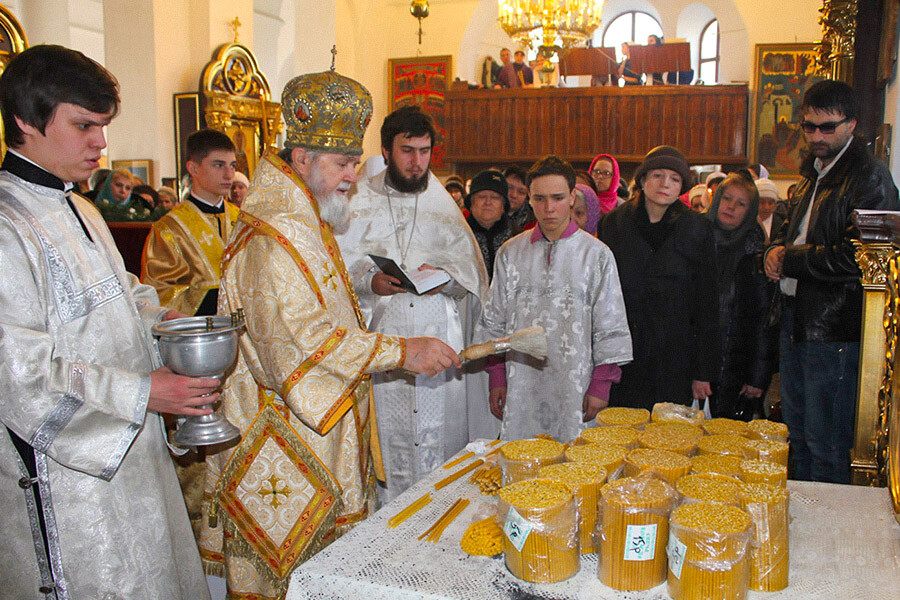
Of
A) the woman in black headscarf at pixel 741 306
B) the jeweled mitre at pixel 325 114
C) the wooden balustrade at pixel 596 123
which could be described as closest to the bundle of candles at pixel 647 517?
the jeweled mitre at pixel 325 114

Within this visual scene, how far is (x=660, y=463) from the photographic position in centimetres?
168

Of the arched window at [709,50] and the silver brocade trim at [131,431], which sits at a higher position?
the arched window at [709,50]

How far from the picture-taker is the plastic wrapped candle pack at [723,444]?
1804 millimetres

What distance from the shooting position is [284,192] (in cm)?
231

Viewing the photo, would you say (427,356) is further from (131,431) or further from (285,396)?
(131,431)

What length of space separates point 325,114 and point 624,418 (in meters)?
1.30

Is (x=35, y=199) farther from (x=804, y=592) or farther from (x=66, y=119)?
(x=804, y=592)

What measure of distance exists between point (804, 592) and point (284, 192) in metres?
1.72

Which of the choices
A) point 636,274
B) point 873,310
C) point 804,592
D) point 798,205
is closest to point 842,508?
point 804,592

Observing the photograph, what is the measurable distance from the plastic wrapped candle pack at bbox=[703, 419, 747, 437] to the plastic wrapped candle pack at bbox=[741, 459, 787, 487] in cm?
27

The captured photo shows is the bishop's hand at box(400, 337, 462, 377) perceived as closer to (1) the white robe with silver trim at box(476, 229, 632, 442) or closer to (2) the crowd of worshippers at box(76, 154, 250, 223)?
(1) the white robe with silver trim at box(476, 229, 632, 442)

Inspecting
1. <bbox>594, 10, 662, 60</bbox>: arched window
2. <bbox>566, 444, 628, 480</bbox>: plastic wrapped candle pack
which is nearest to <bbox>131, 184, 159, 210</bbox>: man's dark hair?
<bbox>566, 444, 628, 480</bbox>: plastic wrapped candle pack

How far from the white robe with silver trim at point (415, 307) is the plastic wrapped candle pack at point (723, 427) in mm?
1726

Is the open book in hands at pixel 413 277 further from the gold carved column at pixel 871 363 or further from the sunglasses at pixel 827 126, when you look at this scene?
the sunglasses at pixel 827 126
